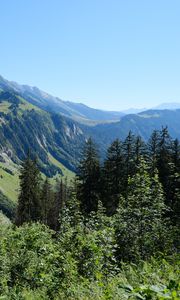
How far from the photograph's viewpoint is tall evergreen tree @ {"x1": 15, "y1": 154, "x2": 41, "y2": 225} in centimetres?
6050

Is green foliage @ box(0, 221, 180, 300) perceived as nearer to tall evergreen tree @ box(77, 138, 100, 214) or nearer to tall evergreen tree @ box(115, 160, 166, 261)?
tall evergreen tree @ box(115, 160, 166, 261)

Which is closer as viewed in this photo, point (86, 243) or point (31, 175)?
point (86, 243)

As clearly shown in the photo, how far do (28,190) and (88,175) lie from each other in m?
12.2

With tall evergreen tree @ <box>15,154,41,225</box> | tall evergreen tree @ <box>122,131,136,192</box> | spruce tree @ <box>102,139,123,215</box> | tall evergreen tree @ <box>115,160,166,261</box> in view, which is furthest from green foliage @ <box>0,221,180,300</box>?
tall evergreen tree @ <box>15,154,41,225</box>

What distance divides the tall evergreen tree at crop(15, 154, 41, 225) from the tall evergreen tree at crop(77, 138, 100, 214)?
10.1 m

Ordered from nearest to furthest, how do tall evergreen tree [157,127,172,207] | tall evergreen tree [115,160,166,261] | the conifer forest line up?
the conifer forest → tall evergreen tree [115,160,166,261] → tall evergreen tree [157,127,172,207]

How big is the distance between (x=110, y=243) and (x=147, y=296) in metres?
9.07

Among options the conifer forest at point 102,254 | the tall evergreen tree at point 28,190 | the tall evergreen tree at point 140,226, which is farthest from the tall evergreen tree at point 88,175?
the tall evergreen tree at point 140,226

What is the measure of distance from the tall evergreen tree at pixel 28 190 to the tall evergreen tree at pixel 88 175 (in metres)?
10.1

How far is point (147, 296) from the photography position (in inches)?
182

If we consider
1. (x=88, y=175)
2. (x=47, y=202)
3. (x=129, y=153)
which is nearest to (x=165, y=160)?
(x=129, y=153)

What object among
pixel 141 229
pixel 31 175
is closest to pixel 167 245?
pixel 141 229

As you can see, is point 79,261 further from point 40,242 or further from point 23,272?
point 40,242

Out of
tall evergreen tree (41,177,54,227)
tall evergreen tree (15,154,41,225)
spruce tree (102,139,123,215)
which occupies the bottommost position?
tall evergreen tree (41,177,54,227)
